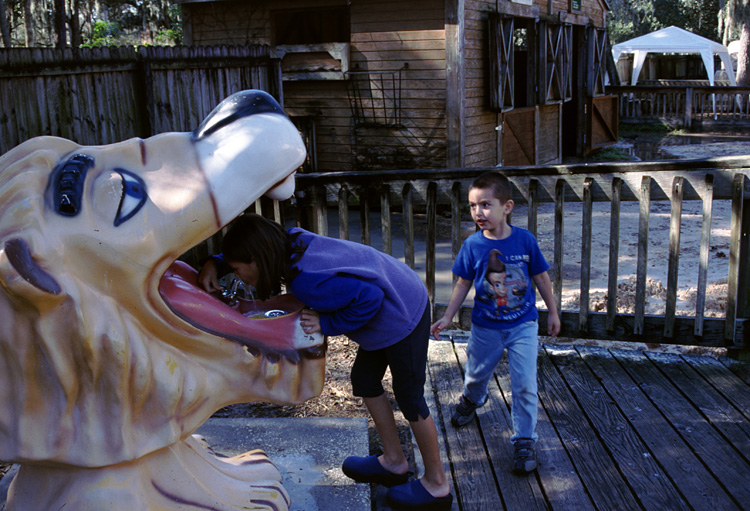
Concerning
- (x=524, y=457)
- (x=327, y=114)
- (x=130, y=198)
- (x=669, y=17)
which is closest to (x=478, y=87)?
(x=327, y=114)

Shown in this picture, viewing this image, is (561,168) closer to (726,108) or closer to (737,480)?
(737,480)

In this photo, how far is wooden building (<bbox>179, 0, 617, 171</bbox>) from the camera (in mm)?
10367

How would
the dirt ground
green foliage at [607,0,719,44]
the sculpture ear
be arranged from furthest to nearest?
green foliage at [607,0,719,44], the dirt ground, the sculpture ear

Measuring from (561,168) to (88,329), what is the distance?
291cm

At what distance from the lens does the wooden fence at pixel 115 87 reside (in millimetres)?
4836

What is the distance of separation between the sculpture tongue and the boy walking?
3.51ft

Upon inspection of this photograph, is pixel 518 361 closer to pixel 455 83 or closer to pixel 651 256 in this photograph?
pixel 651 256

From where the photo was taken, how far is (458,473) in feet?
10.1

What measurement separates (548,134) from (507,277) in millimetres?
11587

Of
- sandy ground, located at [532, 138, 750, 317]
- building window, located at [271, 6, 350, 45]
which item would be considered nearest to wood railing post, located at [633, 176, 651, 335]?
sandy ground, located at [532, 138, 750, 317]

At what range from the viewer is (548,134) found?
46.3 ft

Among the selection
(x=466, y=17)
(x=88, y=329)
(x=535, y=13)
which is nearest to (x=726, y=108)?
(x=535, y=13)

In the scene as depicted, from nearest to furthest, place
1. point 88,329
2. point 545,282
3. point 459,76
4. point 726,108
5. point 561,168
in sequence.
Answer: point 88,329 → point 545,282 → point 561,168 → point 459,76 → point 726,108

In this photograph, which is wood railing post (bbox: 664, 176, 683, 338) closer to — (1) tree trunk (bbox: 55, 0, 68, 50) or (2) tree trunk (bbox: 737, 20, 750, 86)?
(1) tree trunk (bbox: 55, 0, 68, 50)
